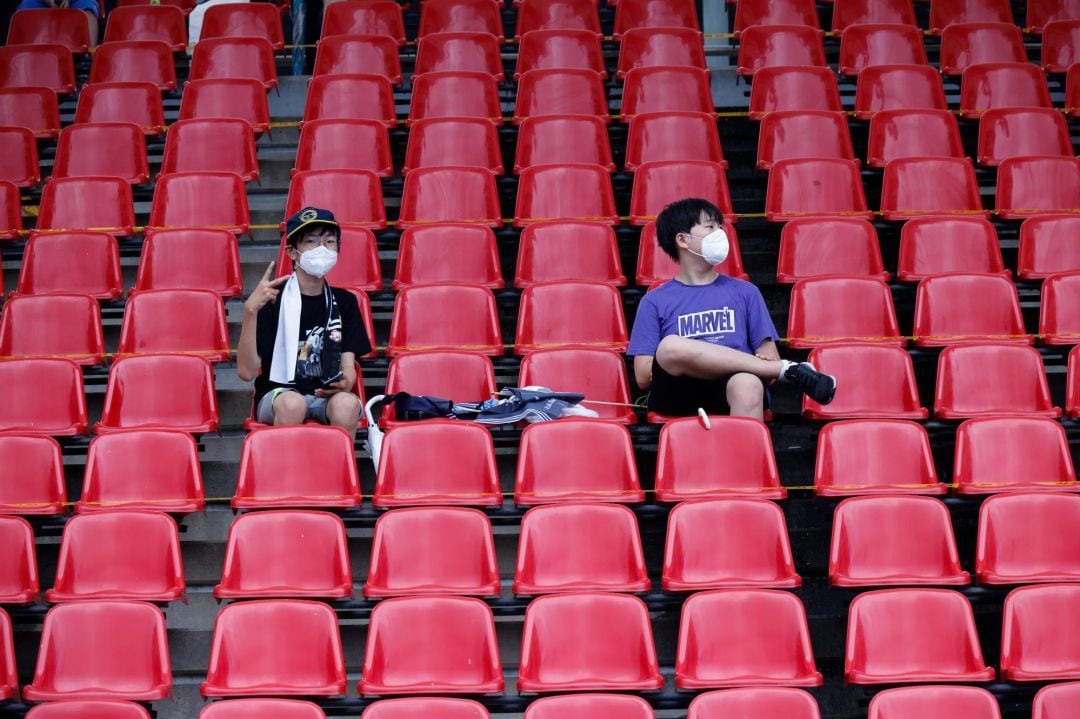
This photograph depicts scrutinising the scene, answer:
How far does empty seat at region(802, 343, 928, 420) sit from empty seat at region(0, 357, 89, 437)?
97.9 inches

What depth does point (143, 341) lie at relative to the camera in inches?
223

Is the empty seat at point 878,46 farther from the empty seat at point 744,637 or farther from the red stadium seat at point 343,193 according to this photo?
the empty seat at point 744,637

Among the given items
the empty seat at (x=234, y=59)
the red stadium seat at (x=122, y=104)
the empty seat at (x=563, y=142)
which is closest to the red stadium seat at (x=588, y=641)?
the empty seat at (x=563, y=142)

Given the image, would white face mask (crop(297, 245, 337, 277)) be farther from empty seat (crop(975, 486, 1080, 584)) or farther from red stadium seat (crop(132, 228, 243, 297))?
empty seat (crop(975, 486, 1080, 584))

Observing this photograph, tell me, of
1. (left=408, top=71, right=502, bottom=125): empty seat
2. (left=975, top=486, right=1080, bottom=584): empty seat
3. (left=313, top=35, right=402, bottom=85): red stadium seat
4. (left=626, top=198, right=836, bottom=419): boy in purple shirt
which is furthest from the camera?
(left=313, top=35, right=402, bottom=85): red stadium seat

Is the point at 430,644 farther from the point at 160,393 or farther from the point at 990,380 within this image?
the point at 990,380

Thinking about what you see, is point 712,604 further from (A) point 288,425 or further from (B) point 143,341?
(B) point 143,341

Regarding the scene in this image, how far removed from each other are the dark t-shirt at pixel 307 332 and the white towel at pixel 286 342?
0.07 feet

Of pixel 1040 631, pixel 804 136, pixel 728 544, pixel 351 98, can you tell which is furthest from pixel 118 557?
pixel 804 136

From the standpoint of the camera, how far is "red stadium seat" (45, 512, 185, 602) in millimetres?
4590

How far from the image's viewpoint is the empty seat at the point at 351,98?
7.18 m

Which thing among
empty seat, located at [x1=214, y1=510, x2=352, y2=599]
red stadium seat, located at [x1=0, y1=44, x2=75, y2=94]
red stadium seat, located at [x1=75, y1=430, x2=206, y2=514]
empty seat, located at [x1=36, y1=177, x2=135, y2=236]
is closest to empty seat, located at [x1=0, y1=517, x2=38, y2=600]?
red stadium seat, located at [x1=75, y1=430, x2=206, y2=514]

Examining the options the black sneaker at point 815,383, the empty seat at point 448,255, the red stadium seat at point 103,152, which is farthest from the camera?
the red stadium seat at point 103,152

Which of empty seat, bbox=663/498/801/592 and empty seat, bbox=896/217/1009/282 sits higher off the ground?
empty seat, bbox=896/217/1009/282
